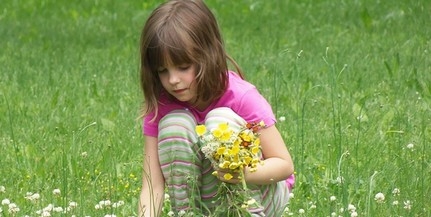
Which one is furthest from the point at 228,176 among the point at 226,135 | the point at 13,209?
the point at 13,209

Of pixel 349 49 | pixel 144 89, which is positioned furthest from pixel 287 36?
pixel 144 89

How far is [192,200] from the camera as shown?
3.54 meters

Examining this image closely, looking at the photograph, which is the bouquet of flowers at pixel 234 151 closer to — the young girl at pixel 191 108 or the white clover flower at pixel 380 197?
the young girl at pixel 191 108

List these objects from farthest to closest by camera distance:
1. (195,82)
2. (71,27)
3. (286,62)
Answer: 1. (71,27)
2. (286,62)
3. (195,82)

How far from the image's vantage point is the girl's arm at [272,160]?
3.69 m

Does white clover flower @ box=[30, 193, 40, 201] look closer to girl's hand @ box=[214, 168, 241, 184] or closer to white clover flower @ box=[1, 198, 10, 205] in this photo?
white clover flower @ box=[1, 198, 10, 205]

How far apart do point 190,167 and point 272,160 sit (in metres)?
0.26

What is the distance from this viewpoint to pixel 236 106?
3859mm

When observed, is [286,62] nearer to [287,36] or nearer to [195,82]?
[287,36]

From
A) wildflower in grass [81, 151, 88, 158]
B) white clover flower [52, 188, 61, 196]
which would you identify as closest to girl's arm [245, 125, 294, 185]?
white clover flower [52, 188, 61, 196]

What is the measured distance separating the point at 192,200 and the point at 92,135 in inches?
85.0

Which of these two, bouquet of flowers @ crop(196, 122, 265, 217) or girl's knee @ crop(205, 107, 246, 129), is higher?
bouquet of flowers @ crop(196, 122, 265, 217)

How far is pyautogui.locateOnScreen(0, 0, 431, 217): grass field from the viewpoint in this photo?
14.6 feet

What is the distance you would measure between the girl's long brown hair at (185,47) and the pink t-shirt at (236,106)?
0.04 metres
